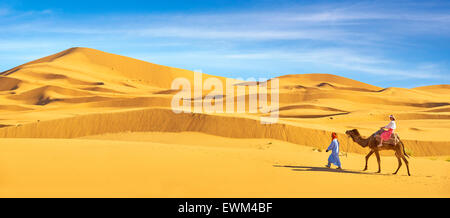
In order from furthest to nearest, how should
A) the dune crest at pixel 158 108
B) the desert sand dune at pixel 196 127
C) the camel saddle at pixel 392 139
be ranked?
the dune crest at pixel 158 108 → the desert sand dune at pixel 196 127 → the camel saddle at pixel 392 139

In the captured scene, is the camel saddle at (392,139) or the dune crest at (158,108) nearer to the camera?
the camel saddle at (392,139)

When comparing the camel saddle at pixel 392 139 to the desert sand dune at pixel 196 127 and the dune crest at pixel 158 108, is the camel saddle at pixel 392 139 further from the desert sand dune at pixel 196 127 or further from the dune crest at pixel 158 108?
the dune crest at pixel 158 108

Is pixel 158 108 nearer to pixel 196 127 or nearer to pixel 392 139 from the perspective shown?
pixel 196 127

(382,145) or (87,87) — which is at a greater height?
(87,87)

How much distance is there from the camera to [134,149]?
606 inches

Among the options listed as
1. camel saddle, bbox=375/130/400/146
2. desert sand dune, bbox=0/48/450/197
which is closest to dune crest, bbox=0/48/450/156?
desert sand dune, bbox=0/48/450/197

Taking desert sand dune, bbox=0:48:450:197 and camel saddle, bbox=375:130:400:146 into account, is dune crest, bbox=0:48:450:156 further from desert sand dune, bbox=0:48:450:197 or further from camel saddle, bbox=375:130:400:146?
Answer: camel saddle, bbox=375:130:400:146

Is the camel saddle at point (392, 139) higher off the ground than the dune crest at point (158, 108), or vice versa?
the dune crest at point (158, 108)

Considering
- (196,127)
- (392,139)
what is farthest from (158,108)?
(392,139)

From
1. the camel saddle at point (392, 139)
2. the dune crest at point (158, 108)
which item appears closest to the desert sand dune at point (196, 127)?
the dune crest at point (158, 108)

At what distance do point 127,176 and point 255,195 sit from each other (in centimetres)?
336

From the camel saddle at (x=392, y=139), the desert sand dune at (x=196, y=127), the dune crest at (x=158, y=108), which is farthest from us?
the dune crest at (x=158, y=108)
